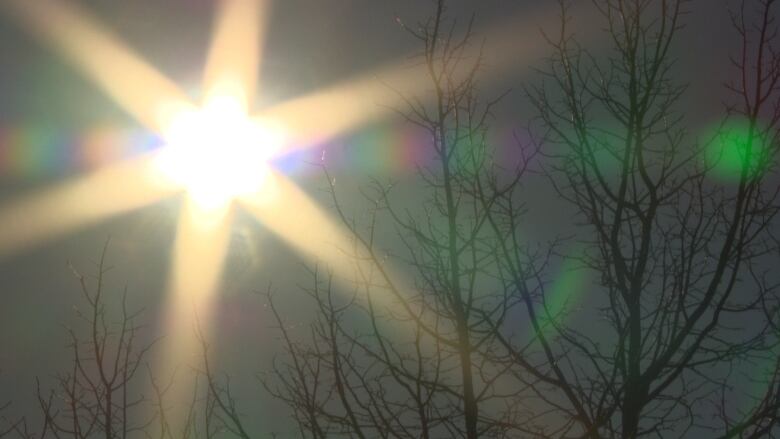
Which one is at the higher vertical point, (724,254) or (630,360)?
(724,254)

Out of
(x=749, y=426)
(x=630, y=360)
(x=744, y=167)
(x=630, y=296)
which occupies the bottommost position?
(x=749, y=426)

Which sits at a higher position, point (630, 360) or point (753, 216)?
point (753, 216)

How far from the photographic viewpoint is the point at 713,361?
5.59 meters

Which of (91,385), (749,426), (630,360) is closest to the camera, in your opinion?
(749,426)

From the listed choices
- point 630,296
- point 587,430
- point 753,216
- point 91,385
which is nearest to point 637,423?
point 587,430

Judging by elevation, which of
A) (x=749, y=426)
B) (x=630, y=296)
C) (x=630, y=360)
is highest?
(x=630, y=296)

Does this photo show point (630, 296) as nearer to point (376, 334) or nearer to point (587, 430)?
point (587, 430)

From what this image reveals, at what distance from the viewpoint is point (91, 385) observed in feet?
20.3

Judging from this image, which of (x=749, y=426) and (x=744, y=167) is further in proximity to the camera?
(x=744, y=167)

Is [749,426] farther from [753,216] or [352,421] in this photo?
[352,421]

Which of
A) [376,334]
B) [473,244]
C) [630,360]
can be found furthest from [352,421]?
[630,360]

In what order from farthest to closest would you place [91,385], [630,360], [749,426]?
[91,385], [630,360], [749,426]

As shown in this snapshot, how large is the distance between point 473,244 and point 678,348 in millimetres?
1306

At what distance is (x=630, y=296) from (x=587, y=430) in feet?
2.87
